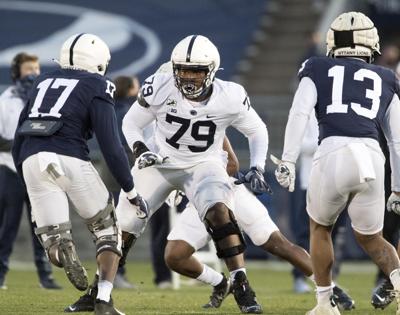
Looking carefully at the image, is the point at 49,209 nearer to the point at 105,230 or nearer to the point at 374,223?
the point at 105,230

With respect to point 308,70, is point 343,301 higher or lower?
lower

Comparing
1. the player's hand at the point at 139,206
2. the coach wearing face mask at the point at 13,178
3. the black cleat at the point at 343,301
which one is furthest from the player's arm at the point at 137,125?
the coach wearing face mask at the point at 13,178

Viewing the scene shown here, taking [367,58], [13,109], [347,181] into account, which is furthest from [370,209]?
[13,109]

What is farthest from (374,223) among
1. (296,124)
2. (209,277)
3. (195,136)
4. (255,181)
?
(209,277)

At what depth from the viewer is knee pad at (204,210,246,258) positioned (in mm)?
7805

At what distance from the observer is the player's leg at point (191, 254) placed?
871 cm

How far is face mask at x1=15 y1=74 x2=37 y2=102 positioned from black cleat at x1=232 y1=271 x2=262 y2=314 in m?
3.23

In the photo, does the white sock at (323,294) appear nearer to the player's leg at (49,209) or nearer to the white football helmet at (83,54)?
the player's leg at (49,209)

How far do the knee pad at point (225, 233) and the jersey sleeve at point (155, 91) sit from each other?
0.95 metres

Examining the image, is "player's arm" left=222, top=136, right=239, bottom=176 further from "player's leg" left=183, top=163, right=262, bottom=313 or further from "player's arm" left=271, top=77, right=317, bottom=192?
"player's arm" left=271, top=77, right=317, bottom=192

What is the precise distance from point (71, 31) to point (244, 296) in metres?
11.7

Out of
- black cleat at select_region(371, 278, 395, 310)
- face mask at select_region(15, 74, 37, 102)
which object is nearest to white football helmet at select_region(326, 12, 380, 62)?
black cleat at select_region(371, 278, 395, 310)

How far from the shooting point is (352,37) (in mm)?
7473

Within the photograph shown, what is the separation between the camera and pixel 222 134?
27.6ft
